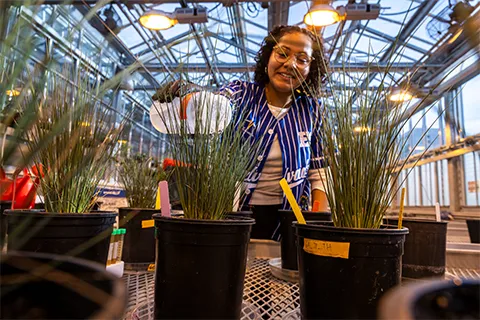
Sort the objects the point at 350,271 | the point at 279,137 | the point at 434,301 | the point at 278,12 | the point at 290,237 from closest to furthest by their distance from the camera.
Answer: the point at 434,301 → the point at 350,271 → the point at 290,237 → the point at 279,137 → the point at 278,12

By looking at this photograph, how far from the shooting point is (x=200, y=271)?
45cm

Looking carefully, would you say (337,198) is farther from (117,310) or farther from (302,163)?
(302,163)

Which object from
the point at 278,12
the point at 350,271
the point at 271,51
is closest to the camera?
the point at 350,271

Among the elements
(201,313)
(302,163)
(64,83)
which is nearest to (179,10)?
(302,163)

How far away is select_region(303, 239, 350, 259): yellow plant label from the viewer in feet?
1.40

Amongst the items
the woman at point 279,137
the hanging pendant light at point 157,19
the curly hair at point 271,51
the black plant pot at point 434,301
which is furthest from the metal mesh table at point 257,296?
the hanging pendant light at point 157,19

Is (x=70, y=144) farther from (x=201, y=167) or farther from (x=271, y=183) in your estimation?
(x=271, y=183)

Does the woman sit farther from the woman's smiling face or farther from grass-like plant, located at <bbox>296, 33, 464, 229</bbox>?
grass-like plant, located at <bbox>296, 33, 464, 229</bbox>

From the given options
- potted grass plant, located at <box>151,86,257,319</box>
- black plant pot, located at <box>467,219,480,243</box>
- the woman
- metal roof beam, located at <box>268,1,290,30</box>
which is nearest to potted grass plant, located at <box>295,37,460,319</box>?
potted grass plant, located at <box>151,86,257,319</box>

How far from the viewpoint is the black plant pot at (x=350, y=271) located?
0.42 meters

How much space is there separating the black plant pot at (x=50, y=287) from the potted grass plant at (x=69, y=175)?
23 cm

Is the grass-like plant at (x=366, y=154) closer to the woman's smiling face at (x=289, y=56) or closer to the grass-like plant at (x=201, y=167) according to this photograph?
the grass-like plant at (x=201, y=167)

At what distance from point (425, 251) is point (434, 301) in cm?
58

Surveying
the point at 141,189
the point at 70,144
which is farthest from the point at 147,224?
the point at 70,144
